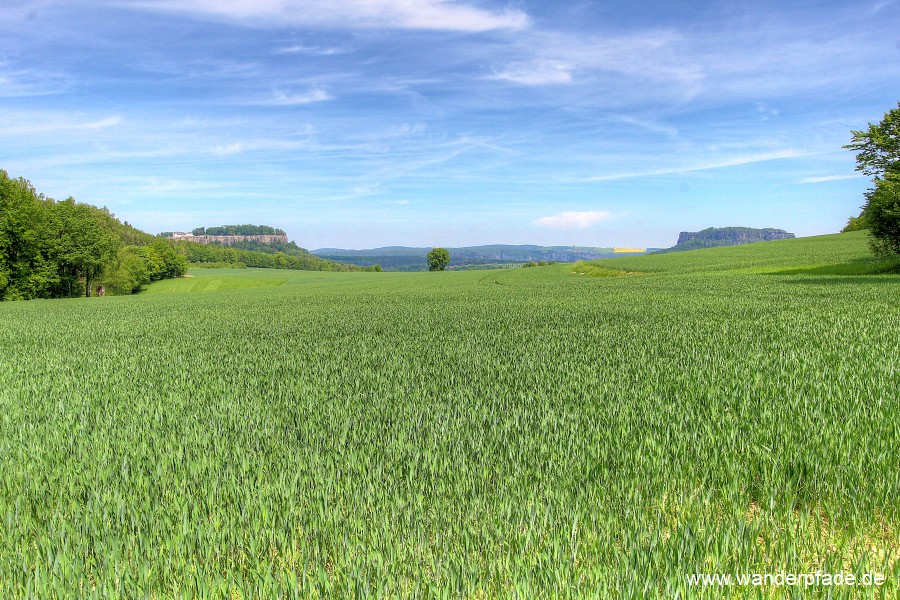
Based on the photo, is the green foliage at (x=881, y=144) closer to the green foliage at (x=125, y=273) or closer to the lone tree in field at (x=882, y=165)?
the lone tree in field at (x=882, y=165)

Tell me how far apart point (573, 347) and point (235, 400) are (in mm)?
7654

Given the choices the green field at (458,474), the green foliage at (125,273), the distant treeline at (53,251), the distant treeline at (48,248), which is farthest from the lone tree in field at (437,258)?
the green field at (458,474)

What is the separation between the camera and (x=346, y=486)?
488 cm

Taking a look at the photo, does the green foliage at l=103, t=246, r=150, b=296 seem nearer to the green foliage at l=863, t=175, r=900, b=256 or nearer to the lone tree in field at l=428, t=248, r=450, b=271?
the green foliage at l=863, t=175, r=900, b=256

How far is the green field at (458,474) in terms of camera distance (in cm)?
361

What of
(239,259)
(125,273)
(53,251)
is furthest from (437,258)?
(53,251)

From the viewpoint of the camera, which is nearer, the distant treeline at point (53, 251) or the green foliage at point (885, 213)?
the green foliage at point (885, 213)

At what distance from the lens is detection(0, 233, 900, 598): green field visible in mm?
3609

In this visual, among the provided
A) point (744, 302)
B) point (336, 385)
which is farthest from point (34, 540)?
point (744, 302)

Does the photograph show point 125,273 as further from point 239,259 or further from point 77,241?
point 239,259

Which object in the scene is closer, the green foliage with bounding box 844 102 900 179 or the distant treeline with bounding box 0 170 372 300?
the green foliage with bounding box 844 102 900 179

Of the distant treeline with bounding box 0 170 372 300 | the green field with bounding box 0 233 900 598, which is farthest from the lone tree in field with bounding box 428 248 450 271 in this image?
the green field with bounding box 0 233 900 598

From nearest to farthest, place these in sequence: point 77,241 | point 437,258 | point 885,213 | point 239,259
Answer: point 885,213 < point 77,241 < point 239,259 < point 437,258

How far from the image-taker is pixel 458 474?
511cm
